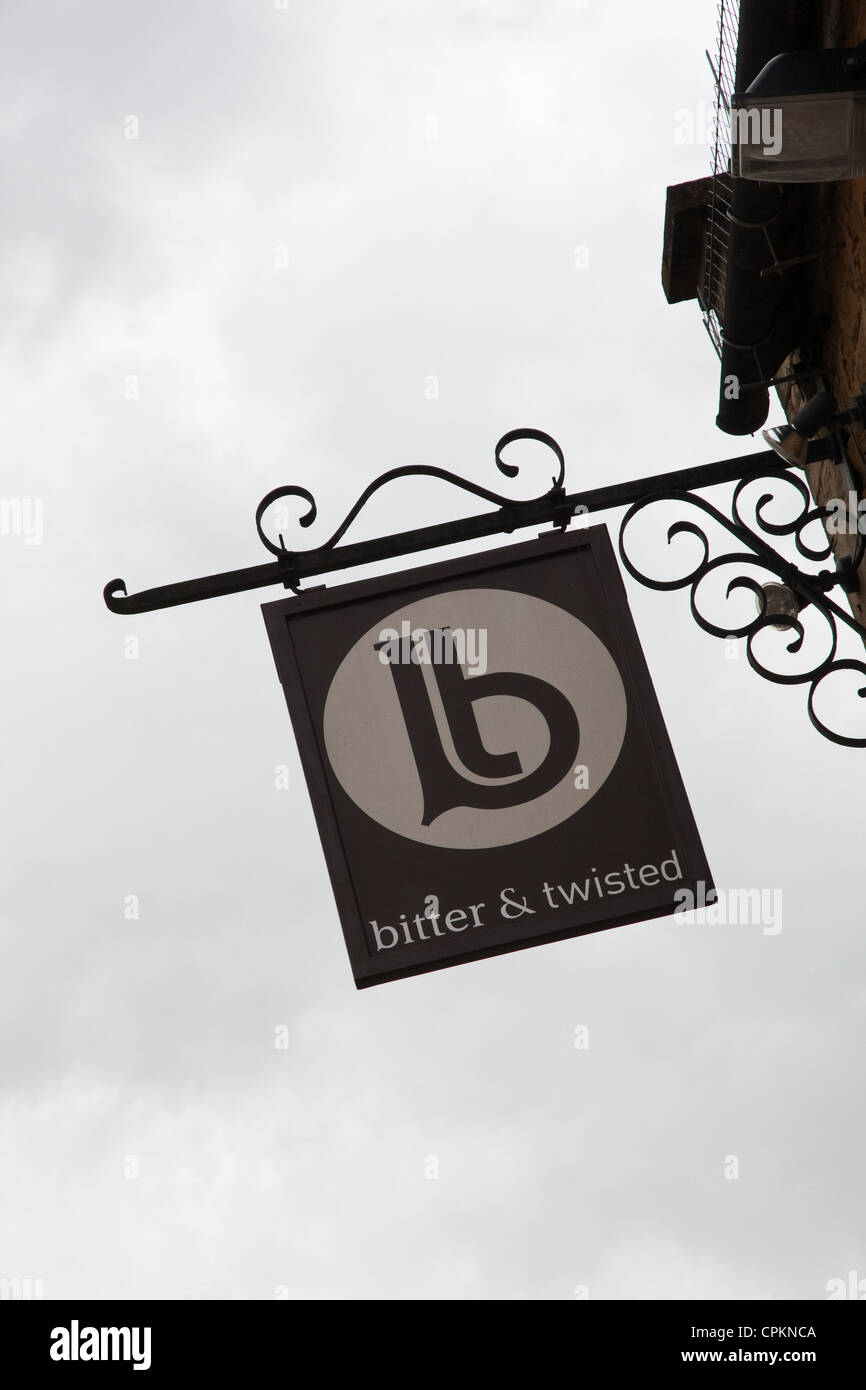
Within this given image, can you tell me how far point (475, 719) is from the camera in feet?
11.7

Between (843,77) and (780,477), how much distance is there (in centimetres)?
115

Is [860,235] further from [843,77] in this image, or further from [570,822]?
[570,822]

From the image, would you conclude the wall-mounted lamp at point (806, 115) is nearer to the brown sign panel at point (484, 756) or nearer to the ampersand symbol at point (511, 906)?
the brown sign panel at point (484, 756)

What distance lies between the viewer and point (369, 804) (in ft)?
11.5

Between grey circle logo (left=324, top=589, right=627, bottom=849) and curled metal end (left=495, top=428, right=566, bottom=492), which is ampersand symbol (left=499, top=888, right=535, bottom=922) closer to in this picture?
grey circle logo (left=324, top=589, right=627, bottom=849)

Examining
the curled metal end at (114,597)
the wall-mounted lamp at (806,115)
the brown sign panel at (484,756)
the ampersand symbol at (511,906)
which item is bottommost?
the ampersand symbol at (511,906)

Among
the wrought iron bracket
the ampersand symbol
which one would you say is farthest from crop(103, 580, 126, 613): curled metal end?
the ampersand symbol

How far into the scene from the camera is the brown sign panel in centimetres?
336

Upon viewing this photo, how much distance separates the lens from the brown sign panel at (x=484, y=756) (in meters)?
3.36
